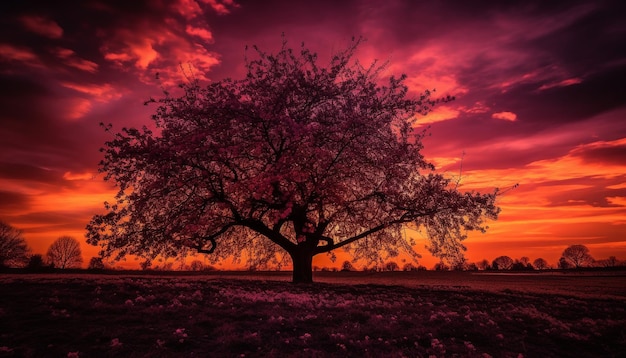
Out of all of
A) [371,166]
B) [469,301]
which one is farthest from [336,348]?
[371,166]

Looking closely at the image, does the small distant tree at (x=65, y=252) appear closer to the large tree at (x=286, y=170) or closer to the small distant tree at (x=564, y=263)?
the large tree at (x=286, y=170)

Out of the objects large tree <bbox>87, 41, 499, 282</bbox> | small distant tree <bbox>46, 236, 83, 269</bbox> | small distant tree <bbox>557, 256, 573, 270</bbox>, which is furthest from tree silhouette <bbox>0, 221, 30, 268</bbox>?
small distant tree <bbox>557, 256, 573, 270</bbox>

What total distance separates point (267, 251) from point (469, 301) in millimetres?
16691

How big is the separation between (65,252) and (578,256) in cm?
10220

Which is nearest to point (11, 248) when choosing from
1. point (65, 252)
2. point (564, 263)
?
point (65, 252)

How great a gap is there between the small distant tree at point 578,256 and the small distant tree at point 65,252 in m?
98.8

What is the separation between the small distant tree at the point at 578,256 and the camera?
Answer: 76750 millimetres

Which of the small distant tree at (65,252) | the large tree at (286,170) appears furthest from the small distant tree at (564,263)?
the small distant tree at (65,252)

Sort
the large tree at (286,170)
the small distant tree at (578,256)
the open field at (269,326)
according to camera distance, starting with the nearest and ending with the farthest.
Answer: the open field at (269,326) < the large tree at (286,170) < the small distant tree at (578,256)

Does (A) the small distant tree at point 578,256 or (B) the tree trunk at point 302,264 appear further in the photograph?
(A) the small distant tree at point 578,256

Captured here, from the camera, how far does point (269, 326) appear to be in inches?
484

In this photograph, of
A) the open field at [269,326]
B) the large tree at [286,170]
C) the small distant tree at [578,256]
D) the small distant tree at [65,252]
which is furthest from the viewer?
the small distant tree at [578,256]

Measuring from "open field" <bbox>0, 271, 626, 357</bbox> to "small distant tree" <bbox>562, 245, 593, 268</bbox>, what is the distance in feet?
241

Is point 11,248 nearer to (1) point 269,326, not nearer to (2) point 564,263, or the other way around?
(1) point 269,326
